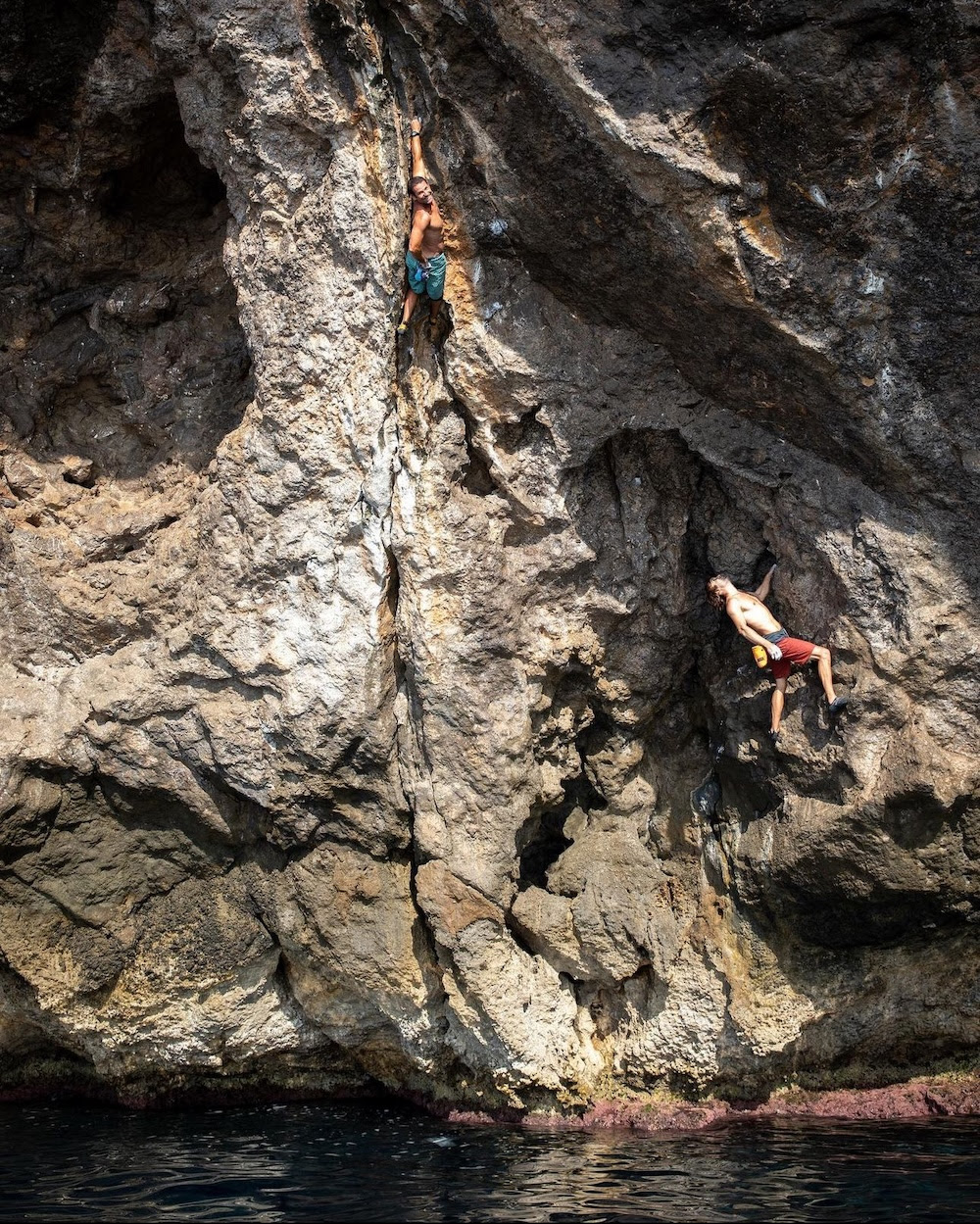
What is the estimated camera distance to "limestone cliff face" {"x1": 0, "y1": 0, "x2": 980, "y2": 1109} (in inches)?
320

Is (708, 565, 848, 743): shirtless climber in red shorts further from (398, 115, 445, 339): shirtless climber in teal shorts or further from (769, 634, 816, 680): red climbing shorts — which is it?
(398, 115, 445, 339): shirtless climber in teal shorts

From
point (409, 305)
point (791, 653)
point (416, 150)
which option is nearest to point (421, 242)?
point (409, 305)

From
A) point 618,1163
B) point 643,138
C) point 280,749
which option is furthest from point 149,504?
point 618,1163

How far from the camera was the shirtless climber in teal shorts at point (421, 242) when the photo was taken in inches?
340

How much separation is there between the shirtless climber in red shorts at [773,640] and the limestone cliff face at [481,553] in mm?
169

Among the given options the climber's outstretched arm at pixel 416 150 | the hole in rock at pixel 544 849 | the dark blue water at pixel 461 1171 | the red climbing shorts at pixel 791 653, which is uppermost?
the climber's outstretched arm at pixel 416 150

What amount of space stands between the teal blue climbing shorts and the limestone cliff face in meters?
0.16

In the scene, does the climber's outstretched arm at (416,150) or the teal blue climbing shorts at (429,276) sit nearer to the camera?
the climber's outstretched arm at (416,150)

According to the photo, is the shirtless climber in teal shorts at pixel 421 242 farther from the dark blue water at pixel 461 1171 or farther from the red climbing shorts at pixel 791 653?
the dark blue water at pixel 461 1171

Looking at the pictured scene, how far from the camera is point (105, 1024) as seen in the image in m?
10.0

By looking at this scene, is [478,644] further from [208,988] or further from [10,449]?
[10,449]

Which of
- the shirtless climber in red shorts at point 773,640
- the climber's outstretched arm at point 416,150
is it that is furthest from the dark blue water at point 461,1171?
the climber's outstretched arm at point 416,150

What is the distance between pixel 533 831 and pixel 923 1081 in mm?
3752

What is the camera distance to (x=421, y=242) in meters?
8.77
